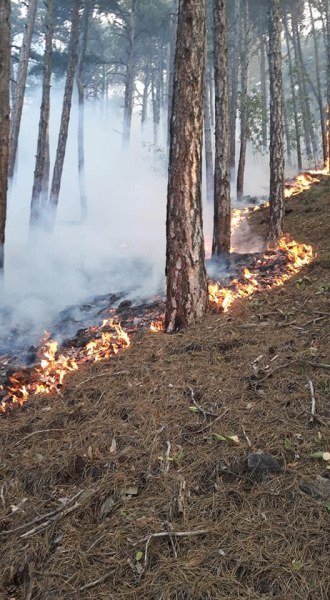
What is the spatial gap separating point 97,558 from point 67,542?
0.27 m

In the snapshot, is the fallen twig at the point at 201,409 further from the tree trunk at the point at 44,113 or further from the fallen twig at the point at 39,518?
the tree trunk at the point at 44,113

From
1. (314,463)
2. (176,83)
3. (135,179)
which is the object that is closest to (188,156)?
(176,83)

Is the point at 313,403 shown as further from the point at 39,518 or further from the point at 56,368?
the point at 56,368

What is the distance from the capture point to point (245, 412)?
11.9 ft

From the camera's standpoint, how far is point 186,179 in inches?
227

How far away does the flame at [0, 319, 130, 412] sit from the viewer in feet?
16.1

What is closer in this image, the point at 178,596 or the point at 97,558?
the point at 178,596

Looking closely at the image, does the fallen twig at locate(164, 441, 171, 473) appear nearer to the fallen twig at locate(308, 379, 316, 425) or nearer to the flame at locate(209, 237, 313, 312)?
the fallen twig at locate(308, 379, 316, 425)

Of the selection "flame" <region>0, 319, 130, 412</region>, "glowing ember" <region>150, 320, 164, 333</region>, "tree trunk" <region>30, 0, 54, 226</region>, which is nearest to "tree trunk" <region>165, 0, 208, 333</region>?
"glowing ember" <region>150, 320, 164, 333</region>

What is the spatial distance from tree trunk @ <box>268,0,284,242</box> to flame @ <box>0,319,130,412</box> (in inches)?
225

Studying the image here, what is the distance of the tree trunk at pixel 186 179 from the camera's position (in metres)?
5.64

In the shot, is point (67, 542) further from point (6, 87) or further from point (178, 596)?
point (6, 87)

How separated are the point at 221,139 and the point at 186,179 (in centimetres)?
473

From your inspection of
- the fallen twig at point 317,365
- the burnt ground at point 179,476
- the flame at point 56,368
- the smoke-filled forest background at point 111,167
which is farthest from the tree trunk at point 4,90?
the fallen twig at point 317,365
